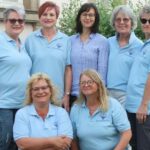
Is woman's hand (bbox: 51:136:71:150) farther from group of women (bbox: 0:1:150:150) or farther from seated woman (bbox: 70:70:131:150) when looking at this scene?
seated woman (bbox: 70:70:131:150)

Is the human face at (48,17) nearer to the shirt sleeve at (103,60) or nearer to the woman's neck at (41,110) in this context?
the shirt sleeve at (103,60)

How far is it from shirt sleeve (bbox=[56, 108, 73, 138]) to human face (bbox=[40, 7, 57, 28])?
104cm

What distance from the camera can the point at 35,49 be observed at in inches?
225

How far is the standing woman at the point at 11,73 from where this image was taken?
17.5 ft

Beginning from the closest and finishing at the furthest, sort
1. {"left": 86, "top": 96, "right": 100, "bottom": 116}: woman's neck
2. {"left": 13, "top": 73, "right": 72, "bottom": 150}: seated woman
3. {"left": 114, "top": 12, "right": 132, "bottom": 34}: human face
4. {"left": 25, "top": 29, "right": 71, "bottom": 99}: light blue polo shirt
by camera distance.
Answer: {"left": 13, "top": 73, "right": 72, "bottom": 150}: seated woman
{"left": 86, "top": 96, "right": 100, "bottom": 116}: woman's neck
{"left": 25, "top": 29, "right": 71, "bottom": 99}: light blue polo shirt
{"left": 114, "top": 12, "right": 132, "bottom": 34}: human face

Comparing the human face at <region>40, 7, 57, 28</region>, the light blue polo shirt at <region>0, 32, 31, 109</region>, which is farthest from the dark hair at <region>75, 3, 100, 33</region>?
the light blue polo shirt at <region>0, 32, 31, 109</region>

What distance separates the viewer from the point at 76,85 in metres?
5.86

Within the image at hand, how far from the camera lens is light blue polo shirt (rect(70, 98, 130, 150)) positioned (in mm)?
5375

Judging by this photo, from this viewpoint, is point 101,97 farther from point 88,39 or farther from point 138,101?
point 88,39

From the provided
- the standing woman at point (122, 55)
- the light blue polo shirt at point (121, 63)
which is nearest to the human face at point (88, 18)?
the standing woman at point (122, 55)

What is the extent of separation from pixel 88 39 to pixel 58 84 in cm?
66

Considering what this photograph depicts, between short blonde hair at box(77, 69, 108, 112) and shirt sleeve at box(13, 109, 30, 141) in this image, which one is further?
short blonde hair at box(77, 69, 108, 112)

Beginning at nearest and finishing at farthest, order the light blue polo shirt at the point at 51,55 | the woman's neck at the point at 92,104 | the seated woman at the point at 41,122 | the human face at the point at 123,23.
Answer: the seated woman at the point at 41,122 < the woman's neck at the point at 92,104 < the light blue polo shirt at the point at 51,55 < the human face at the point at 123,23

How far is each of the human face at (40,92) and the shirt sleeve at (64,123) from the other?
0.23 m
